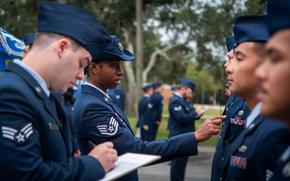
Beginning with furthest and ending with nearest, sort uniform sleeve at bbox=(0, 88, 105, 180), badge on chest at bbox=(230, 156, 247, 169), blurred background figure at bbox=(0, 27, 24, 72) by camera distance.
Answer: blurred background figure at bbox=(0, 27, 24, 72) < badge on chest at bbox=(230, 156, 247, 169) < uniform sleeve at bbox=(0, 88, 105, 180)

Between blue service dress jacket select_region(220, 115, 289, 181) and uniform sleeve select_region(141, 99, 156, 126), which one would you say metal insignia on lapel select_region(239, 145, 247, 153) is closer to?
blue service dress jacket select_region(220, 115, 289, 181)

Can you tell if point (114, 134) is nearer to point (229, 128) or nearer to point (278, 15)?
point (229, 128)

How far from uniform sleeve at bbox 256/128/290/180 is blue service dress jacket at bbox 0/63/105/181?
833mm

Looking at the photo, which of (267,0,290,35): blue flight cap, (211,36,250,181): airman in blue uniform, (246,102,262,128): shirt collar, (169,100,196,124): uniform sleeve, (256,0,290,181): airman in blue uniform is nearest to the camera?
(256,0,290,181): airman in blue uniform

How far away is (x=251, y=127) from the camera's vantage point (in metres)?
2.90

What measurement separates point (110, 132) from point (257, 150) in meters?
Answer: 1.37

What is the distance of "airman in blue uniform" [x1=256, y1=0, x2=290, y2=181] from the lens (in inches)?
76.4

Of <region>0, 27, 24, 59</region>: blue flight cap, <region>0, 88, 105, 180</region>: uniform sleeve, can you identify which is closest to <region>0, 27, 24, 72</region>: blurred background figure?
<region>0, 27, 24, 59</region>: blue flight cap

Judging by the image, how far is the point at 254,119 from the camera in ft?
9.70

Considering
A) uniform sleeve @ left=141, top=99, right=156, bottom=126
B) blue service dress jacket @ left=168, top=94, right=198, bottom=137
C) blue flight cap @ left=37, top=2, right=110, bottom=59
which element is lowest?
uniform sleeve @ left=141, top=99, right=156, bottom=126

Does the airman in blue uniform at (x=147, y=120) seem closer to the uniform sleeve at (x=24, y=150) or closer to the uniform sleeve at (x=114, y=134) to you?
the uniform sleeve at (x=114, y=134)

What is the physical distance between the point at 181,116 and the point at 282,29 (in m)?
8.18

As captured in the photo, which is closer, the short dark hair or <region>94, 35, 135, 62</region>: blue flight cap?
the short dark hair

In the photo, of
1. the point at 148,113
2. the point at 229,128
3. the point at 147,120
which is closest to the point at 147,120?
the point at 147,120
